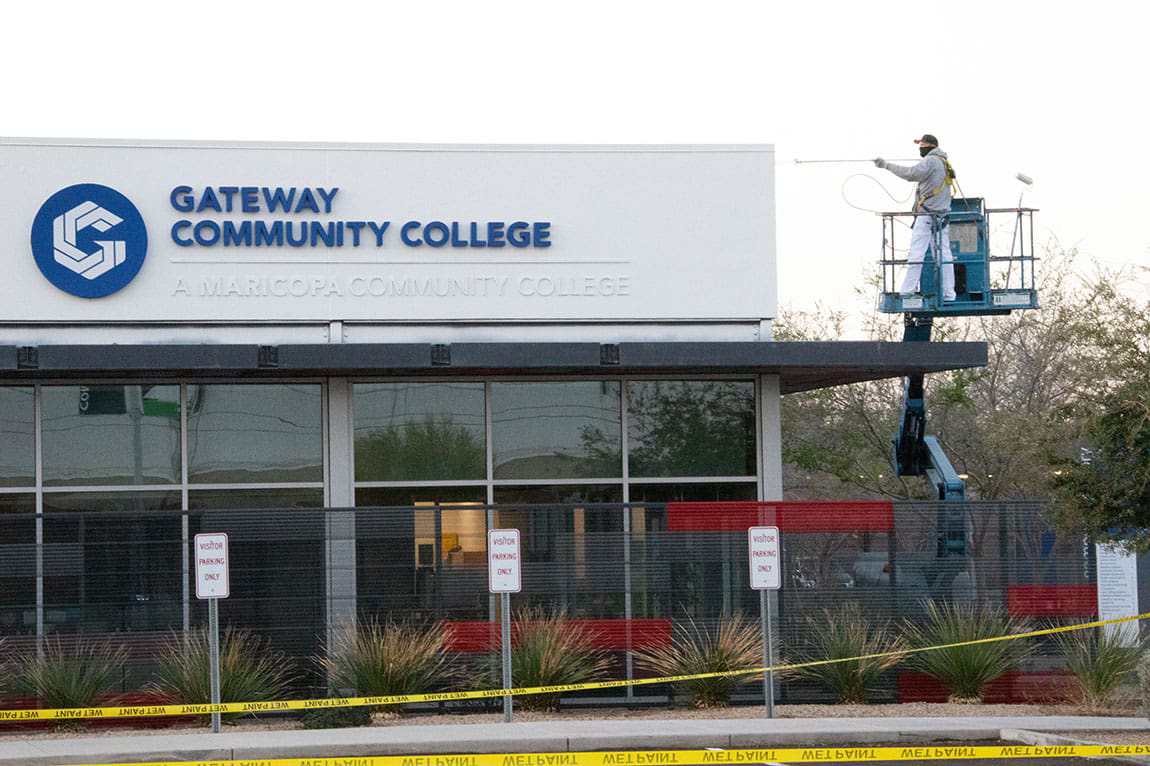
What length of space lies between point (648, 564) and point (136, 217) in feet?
22.5

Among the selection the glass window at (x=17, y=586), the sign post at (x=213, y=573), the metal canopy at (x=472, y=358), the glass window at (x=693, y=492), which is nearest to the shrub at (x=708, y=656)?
the glass window at (x=693, y=492)

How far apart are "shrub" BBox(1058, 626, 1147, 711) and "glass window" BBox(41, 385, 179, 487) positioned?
989 cm

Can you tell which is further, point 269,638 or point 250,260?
point 250,260

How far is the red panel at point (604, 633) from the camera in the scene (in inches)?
701

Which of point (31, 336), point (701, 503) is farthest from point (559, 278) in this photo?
point (31, 336)

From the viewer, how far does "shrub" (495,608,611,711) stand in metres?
17.5

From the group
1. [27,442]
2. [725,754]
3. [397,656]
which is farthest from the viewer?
[27,442]

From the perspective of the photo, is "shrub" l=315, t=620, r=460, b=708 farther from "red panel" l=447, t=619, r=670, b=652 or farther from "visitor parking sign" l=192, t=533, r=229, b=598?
"visitor parking sign" l=192, t=533, r=229, b=598

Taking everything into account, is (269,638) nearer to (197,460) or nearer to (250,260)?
(197,460)

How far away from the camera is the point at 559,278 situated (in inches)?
780

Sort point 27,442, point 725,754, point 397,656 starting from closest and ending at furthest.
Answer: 1. point 725,754
2. point 397,656
3. point 27,442

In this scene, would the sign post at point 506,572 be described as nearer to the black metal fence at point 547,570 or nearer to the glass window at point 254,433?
the black metal fence at point 547,570

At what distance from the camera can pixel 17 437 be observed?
19.0 m

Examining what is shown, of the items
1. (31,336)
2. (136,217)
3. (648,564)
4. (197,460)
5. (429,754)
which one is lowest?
(429,754)
